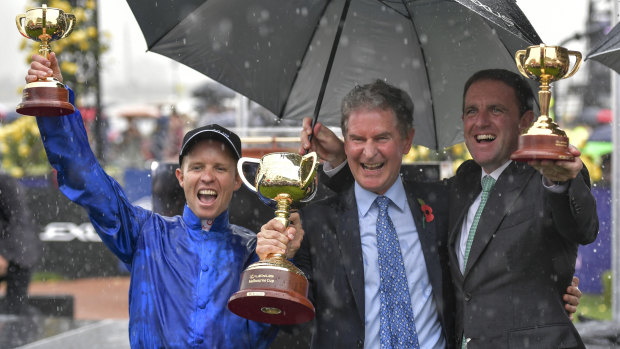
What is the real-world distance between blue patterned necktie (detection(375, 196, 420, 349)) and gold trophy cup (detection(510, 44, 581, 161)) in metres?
0.73

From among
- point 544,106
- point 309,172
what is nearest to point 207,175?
point 309,172

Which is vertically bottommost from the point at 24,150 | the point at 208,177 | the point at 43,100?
the point at 208,177

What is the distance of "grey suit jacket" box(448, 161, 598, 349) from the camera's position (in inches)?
120

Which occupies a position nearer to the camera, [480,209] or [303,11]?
[480,209]

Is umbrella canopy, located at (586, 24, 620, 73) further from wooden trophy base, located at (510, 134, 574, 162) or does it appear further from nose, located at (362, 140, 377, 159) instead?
nose, located at (362, 140, 377, 159)

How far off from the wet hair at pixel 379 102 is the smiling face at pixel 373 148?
1.0 inches

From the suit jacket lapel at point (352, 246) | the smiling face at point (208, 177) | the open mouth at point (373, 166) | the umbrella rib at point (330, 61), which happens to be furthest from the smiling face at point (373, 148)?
the umbrella rib at point (330, 61)

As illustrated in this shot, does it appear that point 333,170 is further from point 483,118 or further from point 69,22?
point 69,22

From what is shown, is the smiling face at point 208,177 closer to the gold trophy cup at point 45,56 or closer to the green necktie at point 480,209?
the gold trophy cup at point 45,56

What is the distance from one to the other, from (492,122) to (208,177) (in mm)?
1187

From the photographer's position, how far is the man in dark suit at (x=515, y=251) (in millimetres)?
2957

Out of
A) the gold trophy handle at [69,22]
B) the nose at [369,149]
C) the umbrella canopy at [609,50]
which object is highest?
the gold trophy handle at [69,22]

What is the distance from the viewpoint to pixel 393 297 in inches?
125

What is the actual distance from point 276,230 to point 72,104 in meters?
0.90
